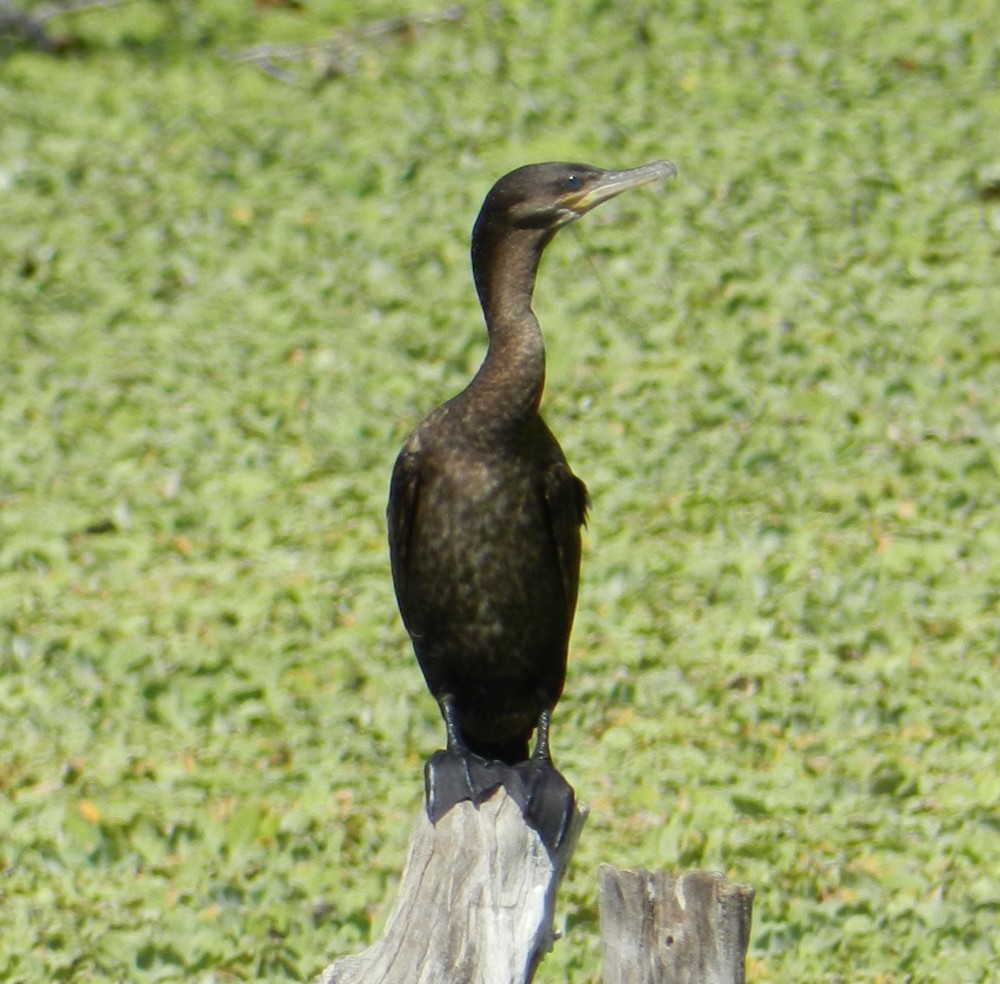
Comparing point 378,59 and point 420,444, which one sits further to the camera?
point 378,59

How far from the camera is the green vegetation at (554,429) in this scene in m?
5.39

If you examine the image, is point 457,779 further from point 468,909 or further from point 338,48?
point 338,48

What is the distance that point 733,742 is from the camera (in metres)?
5.93

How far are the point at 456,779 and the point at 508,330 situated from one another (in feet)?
3.17

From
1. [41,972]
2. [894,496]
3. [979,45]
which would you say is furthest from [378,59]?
[41,972]

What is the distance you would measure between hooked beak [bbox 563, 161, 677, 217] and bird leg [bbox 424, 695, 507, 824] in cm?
118

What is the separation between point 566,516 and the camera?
404cm

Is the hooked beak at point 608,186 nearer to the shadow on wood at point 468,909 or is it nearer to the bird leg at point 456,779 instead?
the bird leg at point 456,779

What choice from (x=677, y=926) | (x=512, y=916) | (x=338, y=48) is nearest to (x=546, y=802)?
(x=512, y=916)

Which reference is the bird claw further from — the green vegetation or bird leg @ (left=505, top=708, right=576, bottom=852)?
the green vegetation

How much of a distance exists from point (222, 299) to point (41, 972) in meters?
4.40

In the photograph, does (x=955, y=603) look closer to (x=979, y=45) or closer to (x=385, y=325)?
(x=385, y=325)

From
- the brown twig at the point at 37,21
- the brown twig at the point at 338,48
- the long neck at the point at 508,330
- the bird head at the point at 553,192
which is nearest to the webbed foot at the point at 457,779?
the long neck at the point at 508,330

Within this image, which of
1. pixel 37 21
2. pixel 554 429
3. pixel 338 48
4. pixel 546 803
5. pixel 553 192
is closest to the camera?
pixel 546 803
